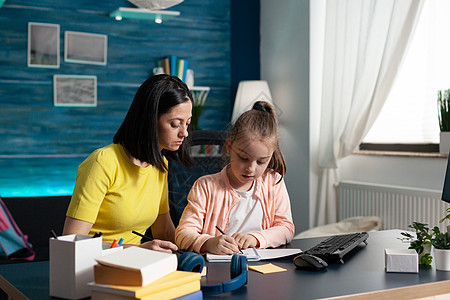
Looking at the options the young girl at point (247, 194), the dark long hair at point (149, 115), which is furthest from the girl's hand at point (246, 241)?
the dark long hair at point (149, 115)

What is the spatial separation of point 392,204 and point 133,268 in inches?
108

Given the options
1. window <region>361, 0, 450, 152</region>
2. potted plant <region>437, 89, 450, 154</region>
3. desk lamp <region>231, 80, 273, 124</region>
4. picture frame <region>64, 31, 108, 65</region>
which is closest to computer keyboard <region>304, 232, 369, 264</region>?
potted plant <region>437, 89, 450, 154</region>

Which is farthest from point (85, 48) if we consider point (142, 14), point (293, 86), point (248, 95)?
point (293, 86)

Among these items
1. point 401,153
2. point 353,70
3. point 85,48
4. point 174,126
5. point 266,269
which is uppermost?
point 85,48

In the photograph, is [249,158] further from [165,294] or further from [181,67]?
[181,67]

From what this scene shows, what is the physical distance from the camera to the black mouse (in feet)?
4.19

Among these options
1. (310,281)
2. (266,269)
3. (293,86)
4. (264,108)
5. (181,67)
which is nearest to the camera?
(310,281)

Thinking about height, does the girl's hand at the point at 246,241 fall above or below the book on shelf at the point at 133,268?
below

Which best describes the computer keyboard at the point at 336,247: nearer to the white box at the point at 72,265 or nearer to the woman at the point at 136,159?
the woman at the point at 136,159

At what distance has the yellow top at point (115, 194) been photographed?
1.59 m

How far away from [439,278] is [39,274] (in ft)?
3.18

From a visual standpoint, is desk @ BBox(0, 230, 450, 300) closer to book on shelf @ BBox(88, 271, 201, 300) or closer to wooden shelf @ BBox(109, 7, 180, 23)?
book on shelf @ BBox(88, 271, 201, 300)

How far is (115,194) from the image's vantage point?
170 centimetres

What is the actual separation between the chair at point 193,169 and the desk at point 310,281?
0.87m
